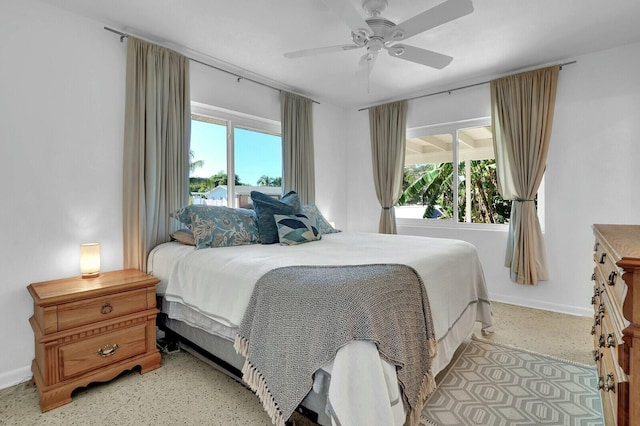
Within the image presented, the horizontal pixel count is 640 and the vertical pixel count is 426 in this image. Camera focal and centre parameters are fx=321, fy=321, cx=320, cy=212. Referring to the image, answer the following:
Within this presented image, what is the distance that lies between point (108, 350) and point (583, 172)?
4.20m

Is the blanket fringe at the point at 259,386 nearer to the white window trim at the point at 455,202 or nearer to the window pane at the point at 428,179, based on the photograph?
the white window trim at the point at 455,202

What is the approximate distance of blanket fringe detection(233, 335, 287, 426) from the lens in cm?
139

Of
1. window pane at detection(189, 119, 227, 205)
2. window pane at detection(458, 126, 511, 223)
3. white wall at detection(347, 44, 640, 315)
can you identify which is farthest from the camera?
window pane at detection(458, 126, 511, 223)

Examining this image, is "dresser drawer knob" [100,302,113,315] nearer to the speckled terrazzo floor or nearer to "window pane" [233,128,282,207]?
the speckled terrazzo floor

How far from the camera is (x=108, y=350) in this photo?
6.52ft

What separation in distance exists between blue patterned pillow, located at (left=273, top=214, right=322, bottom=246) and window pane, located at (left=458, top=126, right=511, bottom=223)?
2.24 m

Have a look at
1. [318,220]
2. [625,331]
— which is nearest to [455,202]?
[318,220]

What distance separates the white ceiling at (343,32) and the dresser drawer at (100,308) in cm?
198

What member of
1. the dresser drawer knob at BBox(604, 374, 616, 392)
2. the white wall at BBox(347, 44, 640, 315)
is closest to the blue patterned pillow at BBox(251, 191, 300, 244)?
the dresser drawer knob at BBox(604, 374, 616, 392)

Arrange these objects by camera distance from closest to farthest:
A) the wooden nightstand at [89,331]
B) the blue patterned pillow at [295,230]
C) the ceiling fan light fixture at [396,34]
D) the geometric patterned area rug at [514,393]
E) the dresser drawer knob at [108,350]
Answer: the geometric patterned area rug at [514,393]
the wooden nightstand at [89,331]
the dresser drawer knob at [108,350]
the ceiling fan light fixture at [396,34]
the blue patterned pillow at [295,230]

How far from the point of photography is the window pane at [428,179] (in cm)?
416

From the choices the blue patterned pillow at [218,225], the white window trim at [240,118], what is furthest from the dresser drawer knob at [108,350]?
the white window trim at [240,118]

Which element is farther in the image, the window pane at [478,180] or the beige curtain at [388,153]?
the beige curtain at [388,153]

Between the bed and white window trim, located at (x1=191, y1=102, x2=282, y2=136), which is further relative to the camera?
white window trim, located at (x1=191, y1=102, x2=282, y2=136)
